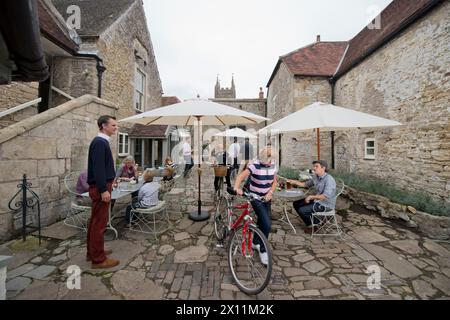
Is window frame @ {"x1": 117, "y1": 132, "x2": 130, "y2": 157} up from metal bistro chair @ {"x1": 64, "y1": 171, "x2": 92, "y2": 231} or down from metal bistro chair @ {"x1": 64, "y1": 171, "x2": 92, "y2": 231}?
up

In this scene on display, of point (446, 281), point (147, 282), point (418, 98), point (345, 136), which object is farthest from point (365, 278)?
point (345, 136)

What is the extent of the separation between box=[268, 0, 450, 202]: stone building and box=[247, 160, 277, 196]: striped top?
210 inches

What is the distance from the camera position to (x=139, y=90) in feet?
40.2

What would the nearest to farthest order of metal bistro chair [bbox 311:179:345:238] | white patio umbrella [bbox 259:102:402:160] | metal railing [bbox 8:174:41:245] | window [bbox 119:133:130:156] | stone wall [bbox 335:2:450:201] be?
metal railing [bbox 8:174:41:245] → metal bistro chair [bbox 311:179:345:238] → white patio umbrella [bbox 259:102:402:160] → stone wall [bbox 335:2:450:201] → window [bbox 119:133:130:156]

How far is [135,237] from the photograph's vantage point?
3.81 metres

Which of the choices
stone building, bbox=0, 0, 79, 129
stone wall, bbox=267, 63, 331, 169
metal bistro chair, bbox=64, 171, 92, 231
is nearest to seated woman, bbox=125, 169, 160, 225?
metal bistro chair, bbox=64, 171, 92, 231

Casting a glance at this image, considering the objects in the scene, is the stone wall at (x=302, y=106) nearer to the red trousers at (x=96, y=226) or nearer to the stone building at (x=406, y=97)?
the stone building at (x=406, y=97)

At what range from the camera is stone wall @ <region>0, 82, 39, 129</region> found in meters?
5.08

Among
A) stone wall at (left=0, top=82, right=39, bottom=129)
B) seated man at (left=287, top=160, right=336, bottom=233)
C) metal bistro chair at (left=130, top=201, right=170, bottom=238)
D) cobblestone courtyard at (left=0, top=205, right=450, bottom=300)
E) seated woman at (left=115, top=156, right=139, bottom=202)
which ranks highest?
stone wall at (left=0, top=82, right=39, bottom=129)

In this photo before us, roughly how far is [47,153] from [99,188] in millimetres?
2645

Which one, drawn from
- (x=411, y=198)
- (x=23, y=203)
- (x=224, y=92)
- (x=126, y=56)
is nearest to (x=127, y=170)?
(x=23, y=203)

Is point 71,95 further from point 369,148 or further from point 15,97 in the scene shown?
point 369,148

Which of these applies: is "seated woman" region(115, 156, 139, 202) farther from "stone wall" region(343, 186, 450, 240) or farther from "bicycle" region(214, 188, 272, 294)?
"stone wall" region(343, 186, 450, 240)

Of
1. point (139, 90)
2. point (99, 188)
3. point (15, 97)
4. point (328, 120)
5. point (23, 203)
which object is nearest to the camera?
point (99, 188)
